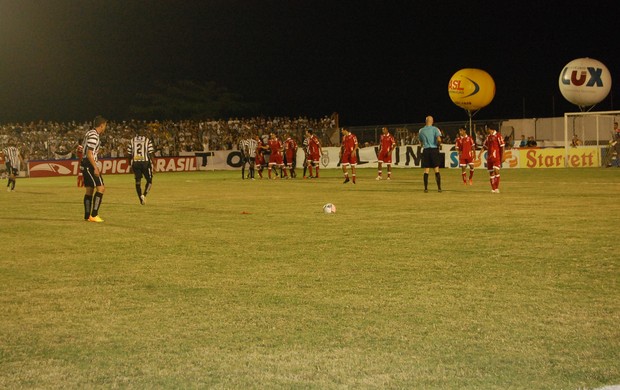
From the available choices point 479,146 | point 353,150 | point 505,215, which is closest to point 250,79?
point 479,146

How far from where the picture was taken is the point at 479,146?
43.2 metres

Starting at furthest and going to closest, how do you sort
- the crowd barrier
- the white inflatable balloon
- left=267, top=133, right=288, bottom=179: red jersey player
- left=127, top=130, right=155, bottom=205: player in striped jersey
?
1. the white inflatable balloon
2. the crowd barrier
3. left=267, top=133, right=288, bottom=179: red jersey player
4. left=127, top=130, right=155, bottom=205: player in striped jersey

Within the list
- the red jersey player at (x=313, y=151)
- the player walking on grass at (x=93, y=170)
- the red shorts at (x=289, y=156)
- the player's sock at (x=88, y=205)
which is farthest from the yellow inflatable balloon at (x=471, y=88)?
the player's sock at (x=88, y=205)

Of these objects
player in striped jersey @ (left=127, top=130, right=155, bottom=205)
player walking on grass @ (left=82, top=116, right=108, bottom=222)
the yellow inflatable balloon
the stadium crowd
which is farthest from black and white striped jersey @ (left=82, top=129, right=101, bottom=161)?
the stadium crowd

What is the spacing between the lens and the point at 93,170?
53.5 ft

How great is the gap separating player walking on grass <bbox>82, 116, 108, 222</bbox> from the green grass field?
0.90m

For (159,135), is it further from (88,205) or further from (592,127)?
(88,205)

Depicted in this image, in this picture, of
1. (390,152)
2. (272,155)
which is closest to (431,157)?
(390,152)

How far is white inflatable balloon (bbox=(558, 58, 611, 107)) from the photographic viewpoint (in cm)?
3966

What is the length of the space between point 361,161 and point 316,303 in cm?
3922

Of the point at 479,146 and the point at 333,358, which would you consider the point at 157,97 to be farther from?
the point at 333,358

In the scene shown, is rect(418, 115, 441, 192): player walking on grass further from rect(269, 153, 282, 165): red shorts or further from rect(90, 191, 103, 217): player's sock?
rect(269, 153, 282, 165): red shorts

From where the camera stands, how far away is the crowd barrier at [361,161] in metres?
39.5

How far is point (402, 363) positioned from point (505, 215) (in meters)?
10.7
